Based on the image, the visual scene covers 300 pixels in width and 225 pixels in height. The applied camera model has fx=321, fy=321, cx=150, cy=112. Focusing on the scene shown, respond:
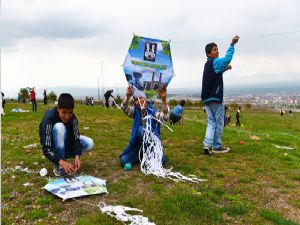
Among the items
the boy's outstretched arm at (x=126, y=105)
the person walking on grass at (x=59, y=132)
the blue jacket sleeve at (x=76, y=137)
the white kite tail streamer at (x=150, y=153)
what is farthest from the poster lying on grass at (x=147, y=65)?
the person walking on grass at (x=59, y=132)

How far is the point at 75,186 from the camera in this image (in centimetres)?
572

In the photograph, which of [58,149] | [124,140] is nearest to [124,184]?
[58,149]

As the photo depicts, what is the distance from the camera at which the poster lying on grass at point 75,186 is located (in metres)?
5.42

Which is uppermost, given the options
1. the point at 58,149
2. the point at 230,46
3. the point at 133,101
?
the point at 230,46

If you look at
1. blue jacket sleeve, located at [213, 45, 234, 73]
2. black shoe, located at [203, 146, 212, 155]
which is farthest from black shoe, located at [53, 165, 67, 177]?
blue jacket sleeve, located at [213, 45, 234, 73]

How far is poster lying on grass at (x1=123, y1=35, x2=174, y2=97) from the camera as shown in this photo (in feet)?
23.2

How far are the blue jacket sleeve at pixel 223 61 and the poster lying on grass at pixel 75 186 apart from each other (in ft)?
13.7

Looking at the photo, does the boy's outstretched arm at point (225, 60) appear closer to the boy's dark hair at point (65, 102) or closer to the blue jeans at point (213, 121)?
the blue jeans at point (213, 121)

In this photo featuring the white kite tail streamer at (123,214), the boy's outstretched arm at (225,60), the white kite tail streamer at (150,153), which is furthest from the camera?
the boy's outstretched arm at (225,60)

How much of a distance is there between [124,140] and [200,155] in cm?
324

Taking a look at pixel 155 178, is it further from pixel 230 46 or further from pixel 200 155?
pixel 230 46

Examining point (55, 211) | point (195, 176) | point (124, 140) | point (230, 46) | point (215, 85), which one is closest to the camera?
point (55, 211)

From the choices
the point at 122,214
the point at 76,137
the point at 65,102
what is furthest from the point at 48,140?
the point at 122,214

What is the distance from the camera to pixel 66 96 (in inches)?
242
